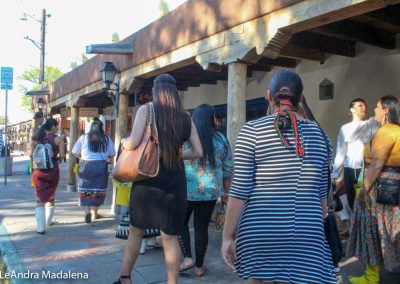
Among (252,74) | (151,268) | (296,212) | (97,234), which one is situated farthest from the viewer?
(252,74)

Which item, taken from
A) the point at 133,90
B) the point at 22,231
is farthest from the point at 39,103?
the point at 22,231

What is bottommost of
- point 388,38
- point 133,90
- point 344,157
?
point 344,157

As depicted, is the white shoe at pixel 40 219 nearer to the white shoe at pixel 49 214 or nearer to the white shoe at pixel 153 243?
the white shoe at pixel 49 214

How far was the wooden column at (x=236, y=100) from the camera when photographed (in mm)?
4984

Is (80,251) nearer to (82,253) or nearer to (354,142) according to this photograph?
(82,253)

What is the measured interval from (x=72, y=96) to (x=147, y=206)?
8.70 m

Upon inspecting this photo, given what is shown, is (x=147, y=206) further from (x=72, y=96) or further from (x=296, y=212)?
(x=72, y=96)

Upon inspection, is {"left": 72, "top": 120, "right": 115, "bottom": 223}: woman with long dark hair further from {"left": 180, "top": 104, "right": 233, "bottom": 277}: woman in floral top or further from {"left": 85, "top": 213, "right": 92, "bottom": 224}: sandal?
{"left": 180, "top": 104, "right": 233, "bottom": 277}: woman in floral top

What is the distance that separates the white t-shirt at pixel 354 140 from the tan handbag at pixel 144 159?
281cm

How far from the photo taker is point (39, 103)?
15.7 m

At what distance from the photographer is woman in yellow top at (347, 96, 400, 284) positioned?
3.40m

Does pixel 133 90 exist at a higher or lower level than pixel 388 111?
higher

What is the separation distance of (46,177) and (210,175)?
2.97 meters

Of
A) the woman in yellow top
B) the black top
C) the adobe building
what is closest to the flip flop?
the black top
